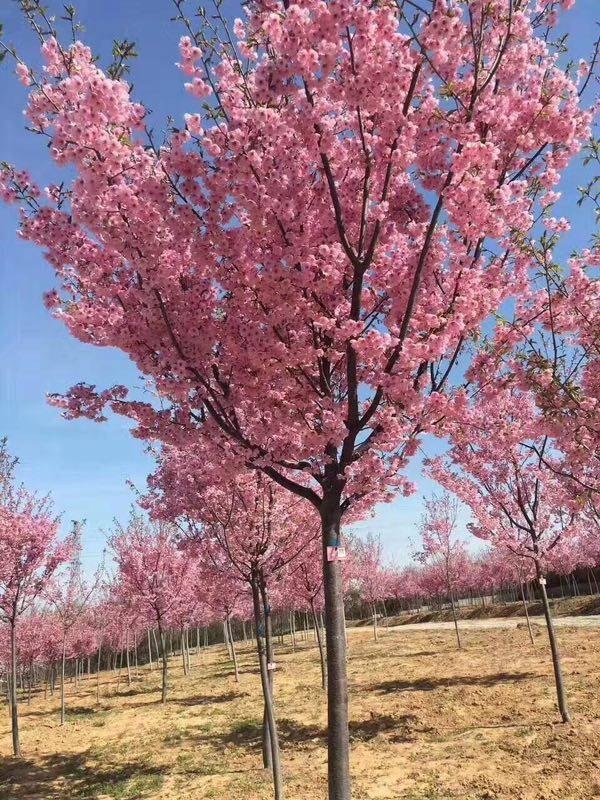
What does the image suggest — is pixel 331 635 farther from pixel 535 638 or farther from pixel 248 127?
pixel 535 638

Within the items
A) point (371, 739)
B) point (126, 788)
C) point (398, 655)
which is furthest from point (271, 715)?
point (398, 655)

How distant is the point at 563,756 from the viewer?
8508 millimetres

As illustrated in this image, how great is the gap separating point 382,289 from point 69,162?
9.57ft

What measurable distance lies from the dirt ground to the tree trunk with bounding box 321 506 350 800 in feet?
14.4

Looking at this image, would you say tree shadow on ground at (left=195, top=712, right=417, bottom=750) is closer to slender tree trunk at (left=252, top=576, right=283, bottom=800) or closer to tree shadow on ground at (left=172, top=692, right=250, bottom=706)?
slender tree trunk at (left=252, top=576, right=283, bottom=800)

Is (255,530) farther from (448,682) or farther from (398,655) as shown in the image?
(398,655)

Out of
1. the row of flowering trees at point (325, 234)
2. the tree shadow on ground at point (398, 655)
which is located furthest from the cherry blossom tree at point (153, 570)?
the row of flowering trees at point (325, 234)

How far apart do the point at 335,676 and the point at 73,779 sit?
1002 cm

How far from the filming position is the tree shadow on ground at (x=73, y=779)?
1016 cm

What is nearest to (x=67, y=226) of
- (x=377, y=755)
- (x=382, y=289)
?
(x=382, y=289)

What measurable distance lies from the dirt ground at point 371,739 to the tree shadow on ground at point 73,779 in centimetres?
5

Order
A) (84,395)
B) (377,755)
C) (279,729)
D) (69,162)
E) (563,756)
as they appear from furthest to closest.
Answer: (279,729) < (377,755) < (563,756) < (84,395) < (69,162)

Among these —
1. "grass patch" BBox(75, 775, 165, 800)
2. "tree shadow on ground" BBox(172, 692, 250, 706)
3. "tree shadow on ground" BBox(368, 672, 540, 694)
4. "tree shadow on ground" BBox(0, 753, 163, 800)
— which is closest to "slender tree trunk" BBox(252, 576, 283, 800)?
"grass patch" BBox(75, 775, 165, 800)

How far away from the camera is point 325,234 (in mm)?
5172
